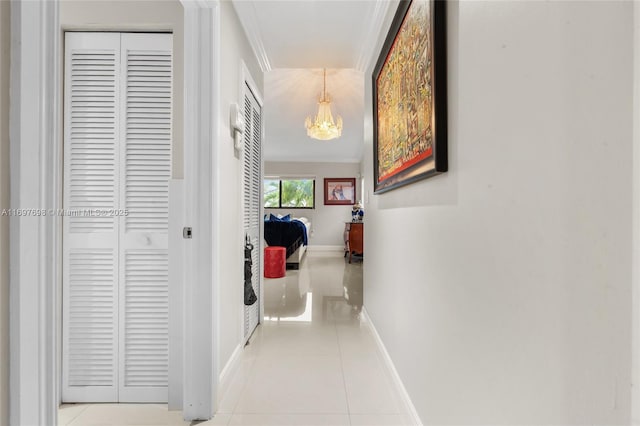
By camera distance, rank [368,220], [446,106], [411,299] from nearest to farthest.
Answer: [446,106] < [411,299] < [368,220]

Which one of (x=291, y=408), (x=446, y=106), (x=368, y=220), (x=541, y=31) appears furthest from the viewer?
(x=368, y=220)

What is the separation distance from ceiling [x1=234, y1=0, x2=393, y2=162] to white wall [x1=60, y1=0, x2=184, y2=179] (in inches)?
19.4

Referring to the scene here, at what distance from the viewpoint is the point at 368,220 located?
2865 mm

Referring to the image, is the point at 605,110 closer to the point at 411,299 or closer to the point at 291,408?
the point at 411,299

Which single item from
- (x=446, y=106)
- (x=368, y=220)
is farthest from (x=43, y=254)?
(x=368, y=220)

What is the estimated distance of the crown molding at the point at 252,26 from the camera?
2.03m

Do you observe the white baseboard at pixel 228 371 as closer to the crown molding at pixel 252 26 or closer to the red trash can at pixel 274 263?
the crown molding at pixel 252 26

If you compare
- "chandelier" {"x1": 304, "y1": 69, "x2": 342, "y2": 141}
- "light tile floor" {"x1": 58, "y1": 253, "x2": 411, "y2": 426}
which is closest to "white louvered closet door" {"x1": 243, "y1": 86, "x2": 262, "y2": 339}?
"light tile floor" {"x1": 58, "y1": 253, "x2": 411, "y2": 426}

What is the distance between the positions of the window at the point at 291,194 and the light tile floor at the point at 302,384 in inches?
211

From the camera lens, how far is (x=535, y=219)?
664mm

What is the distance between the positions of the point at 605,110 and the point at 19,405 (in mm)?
1210

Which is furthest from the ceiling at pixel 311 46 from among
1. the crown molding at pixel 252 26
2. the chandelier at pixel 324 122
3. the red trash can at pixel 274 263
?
the red trash can at pixel 274 263

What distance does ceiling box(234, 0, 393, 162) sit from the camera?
2111 mm

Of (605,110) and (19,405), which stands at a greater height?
(605,110)
